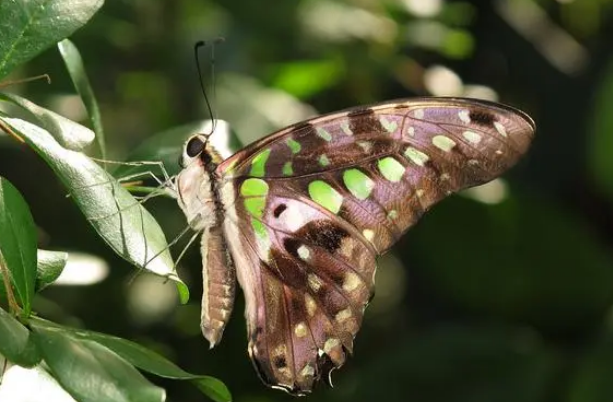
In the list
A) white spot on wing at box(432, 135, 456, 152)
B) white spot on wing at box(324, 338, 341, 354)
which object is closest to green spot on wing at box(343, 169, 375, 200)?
white spot on wing at box(432, 135, 456, 152)

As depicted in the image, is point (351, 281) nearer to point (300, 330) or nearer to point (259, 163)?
point (300, 330)

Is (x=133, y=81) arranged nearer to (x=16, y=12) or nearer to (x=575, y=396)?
(x=575, y=396)

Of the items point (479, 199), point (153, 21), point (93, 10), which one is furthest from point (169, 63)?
point (93, 10)

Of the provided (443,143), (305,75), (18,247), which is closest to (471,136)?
(443,143)

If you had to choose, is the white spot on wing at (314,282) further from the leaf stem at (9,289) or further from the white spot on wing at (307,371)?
the leaf stem at (9,289)

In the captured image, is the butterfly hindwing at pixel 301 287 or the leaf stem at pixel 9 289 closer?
the leaf stem at pixel 9 289

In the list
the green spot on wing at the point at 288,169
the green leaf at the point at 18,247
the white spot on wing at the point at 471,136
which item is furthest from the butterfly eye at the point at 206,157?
the green leaf at the point at 18,247
